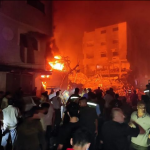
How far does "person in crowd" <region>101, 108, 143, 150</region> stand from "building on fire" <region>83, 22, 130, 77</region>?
64.4 feet

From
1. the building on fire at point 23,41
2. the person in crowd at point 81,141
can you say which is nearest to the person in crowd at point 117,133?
the person in crowd at point 81,141

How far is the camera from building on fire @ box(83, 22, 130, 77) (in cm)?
2419

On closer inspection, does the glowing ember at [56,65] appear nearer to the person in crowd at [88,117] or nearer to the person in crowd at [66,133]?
the person in crowd at [88,117]

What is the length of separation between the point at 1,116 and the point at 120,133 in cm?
351

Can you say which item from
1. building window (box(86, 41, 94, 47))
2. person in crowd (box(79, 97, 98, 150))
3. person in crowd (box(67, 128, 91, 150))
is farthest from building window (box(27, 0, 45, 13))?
building window (box(86, 41, 94, 47))

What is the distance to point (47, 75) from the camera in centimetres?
1600

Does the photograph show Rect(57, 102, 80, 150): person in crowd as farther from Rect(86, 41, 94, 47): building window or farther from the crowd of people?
Rect(86, 41, 94, 47): building window

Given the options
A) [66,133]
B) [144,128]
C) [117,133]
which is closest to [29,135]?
[66,133]

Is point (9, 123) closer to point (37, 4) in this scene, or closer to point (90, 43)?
point (37, 4)

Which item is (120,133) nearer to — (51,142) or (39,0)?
(51,142)

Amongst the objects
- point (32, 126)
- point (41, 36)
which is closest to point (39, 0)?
point (41, 36)

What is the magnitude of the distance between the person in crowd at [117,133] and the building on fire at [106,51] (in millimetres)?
19618

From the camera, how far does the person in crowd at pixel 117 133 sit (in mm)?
3008

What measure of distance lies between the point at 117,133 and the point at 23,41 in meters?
13.3
